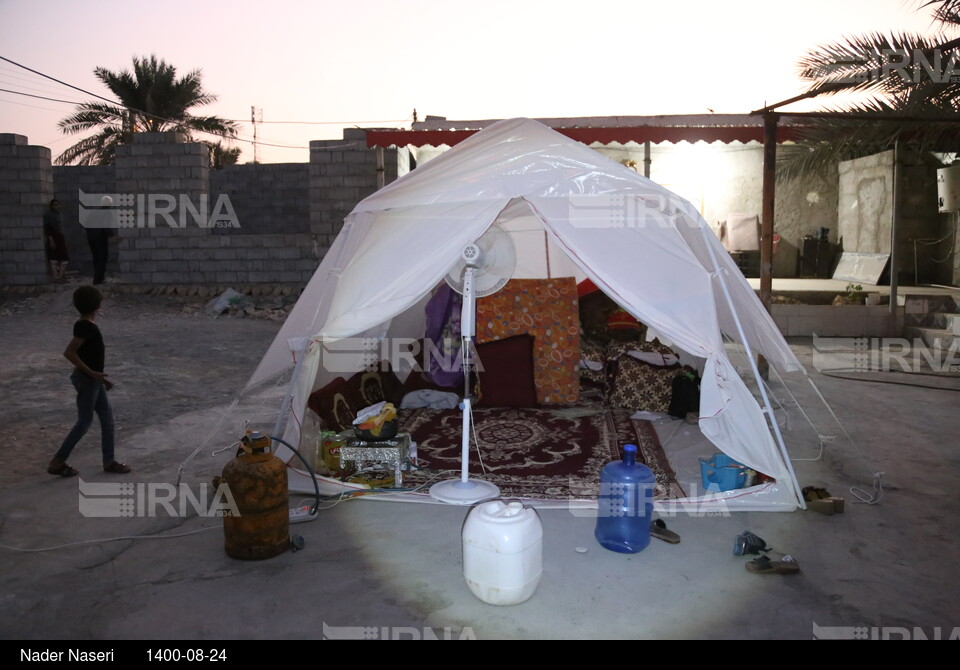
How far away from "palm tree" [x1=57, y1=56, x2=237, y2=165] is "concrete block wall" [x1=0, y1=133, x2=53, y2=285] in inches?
287

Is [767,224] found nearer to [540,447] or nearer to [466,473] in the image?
[540,447]

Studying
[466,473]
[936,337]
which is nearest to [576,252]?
[466,473]

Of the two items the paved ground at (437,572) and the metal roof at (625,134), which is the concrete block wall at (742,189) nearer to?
the metal roof at (625,134)

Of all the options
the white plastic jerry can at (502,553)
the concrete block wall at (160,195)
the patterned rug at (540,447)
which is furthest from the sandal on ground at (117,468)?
the concrete block wall at (160,195)

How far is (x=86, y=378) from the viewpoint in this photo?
384cm

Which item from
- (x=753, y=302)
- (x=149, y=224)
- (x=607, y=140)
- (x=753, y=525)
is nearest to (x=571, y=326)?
(x=753, y=302)

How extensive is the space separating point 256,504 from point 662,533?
181 centimetres

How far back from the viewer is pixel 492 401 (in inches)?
220

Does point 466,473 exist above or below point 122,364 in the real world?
below

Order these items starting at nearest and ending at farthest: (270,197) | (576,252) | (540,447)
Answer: (576,252) → (540,447) → (270,197)

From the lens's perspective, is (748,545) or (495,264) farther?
(495,264)

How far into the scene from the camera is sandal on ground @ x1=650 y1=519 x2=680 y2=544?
313 centimetres

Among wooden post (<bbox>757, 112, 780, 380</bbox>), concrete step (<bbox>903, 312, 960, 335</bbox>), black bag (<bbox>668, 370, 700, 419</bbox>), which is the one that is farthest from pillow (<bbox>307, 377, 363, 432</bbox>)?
concrete step (<bbox>903, 312, 960, 335</bbox>)

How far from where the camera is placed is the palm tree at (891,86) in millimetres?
7074
